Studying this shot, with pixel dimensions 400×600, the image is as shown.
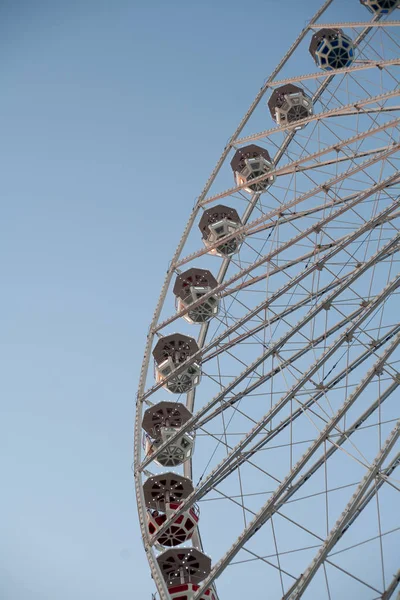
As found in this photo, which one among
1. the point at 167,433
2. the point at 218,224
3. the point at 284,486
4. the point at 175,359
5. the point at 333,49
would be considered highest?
the point at 333,49

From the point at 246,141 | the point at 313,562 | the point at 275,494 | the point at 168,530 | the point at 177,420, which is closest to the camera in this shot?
the point at 313,562

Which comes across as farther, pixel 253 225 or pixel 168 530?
pixel 253 225

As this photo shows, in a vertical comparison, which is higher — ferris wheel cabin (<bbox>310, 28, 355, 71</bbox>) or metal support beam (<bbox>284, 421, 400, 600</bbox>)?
ferris wheel cabin (<bbox>310, 28, 355, 71</bbox>)

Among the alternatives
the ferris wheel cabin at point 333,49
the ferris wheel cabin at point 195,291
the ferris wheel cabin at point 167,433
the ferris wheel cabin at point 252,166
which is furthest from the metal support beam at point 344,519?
the ferris wheel cabin at point 333,49

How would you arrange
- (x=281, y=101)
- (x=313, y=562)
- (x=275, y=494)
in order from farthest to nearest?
(x=281, y=101), (x=275, y=494), (x=313, y=562)

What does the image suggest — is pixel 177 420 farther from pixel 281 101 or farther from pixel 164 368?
pixel 281 101

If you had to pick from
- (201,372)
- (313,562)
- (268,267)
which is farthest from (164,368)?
(313,562)

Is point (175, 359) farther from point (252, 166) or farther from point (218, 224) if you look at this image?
point (252, 166)

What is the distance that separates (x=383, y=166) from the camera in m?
19.9

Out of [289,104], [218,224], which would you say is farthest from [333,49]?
[218,224]

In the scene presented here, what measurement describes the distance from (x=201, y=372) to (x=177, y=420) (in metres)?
1.59

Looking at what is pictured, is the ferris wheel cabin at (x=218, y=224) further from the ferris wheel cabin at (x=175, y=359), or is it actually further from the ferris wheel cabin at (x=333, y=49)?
the ferris wheel cabin at (x=333, y=49)

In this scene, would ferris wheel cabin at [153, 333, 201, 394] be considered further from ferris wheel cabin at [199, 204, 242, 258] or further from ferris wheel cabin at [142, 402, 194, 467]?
ferris wheel cabin at [199, 204, 242, 258]

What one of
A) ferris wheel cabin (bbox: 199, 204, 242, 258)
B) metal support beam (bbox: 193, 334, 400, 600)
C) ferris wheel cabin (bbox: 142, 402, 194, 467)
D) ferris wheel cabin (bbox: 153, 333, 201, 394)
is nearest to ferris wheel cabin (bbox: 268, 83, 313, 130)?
ferris wheel cabin (bbox: 199, 204, 242, 258)
